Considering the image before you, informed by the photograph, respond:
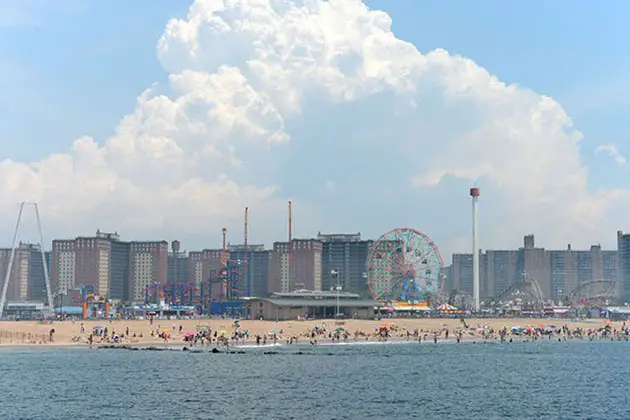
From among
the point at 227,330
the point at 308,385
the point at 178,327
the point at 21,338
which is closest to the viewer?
the point at 308,385

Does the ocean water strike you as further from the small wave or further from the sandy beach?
the sandy beach

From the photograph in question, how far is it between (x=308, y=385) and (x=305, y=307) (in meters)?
102

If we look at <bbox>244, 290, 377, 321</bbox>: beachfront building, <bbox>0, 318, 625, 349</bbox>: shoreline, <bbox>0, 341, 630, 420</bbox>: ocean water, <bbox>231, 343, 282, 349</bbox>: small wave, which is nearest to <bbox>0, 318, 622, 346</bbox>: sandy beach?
<bbox>0, 318, 625, 349</bbox>: shoreline

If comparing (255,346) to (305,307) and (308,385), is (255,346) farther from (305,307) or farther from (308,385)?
(305,307)

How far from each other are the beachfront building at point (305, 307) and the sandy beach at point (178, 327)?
8.17 m

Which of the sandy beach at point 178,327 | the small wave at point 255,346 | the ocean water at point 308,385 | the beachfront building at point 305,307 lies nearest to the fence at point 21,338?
the sandy beach at point 178,327

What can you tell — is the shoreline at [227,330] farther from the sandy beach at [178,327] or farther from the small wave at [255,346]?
the small wave at [255,346]

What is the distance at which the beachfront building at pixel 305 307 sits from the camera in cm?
17538

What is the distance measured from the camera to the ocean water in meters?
60.7

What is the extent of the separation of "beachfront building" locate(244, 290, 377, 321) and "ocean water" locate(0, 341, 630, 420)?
188 feet

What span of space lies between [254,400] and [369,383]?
16296 mm

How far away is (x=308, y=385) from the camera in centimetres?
7544

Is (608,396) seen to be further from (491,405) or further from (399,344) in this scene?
(399,344)

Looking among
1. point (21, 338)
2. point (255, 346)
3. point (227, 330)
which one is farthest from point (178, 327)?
point (21, 338)
